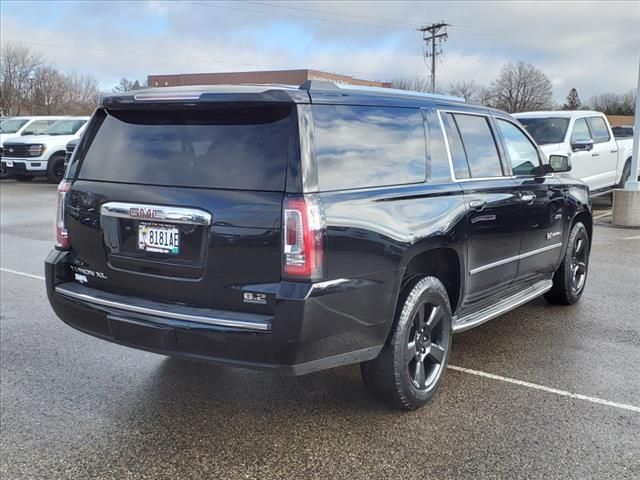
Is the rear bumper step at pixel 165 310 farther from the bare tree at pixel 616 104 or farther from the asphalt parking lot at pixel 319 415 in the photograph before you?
the bare tree at pixel 616 104

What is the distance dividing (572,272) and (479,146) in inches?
83.9

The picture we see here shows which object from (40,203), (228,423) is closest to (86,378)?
(228,423)

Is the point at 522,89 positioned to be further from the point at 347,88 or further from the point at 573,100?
the point at 347,88

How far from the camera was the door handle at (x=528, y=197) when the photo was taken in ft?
15.9

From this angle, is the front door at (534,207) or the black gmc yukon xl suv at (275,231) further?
the front door at (534,207)

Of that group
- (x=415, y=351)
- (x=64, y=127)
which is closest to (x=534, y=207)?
(x=415, y=351)

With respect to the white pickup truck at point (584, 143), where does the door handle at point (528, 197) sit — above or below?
below

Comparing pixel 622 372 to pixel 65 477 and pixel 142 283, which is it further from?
pixel 65 477

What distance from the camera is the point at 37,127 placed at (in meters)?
21.1

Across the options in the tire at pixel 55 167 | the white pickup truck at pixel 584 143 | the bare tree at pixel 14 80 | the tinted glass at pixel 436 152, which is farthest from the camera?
the bare tree at pixel 14 80

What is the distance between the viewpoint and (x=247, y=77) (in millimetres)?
41625

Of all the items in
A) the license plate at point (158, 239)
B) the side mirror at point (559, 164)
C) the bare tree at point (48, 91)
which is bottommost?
the license plate at point (158, 239)

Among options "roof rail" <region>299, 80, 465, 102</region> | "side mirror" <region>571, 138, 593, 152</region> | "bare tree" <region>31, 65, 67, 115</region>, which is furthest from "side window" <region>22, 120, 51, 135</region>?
"bare tree" <region>31, 65, 67, 115</region>

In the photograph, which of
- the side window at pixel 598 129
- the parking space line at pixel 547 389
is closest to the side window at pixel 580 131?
the side window at pixel 598 129
